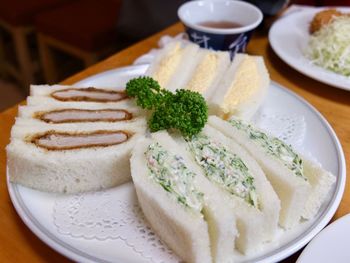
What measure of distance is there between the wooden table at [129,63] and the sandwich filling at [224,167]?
0.25m

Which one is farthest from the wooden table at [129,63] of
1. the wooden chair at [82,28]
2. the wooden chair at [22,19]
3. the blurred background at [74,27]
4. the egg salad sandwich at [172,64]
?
the wooden chair at [22,19]

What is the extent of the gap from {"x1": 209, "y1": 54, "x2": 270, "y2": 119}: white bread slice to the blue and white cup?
0.18 metres

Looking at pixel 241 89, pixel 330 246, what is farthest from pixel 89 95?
pixel 330 246

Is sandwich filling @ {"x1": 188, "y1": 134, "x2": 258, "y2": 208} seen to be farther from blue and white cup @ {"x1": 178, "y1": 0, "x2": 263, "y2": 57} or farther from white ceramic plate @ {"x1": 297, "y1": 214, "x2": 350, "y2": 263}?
blue and white cup @ {"x1": 178, "y1": 0, "x2": 263, "y2": 57}

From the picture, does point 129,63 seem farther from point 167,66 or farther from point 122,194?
point 122,194

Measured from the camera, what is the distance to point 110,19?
375cm

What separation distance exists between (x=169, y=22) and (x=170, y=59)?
1.51m

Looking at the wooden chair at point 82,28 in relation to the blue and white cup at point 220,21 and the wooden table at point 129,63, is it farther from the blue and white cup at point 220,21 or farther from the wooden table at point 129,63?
the blue and white cup at point 220,21

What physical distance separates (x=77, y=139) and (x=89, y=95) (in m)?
0.29

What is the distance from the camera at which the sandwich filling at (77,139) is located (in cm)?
154

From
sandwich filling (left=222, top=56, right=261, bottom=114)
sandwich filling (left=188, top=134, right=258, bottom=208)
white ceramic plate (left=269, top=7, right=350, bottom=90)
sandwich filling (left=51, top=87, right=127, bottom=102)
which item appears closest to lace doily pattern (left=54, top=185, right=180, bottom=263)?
sandwich filling (left=188, top=134, right=258, bottom=208)

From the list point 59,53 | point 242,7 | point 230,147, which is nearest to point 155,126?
point 230,147

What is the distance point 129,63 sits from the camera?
2.36 meters

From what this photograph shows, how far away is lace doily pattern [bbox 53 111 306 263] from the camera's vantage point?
1.26 m
